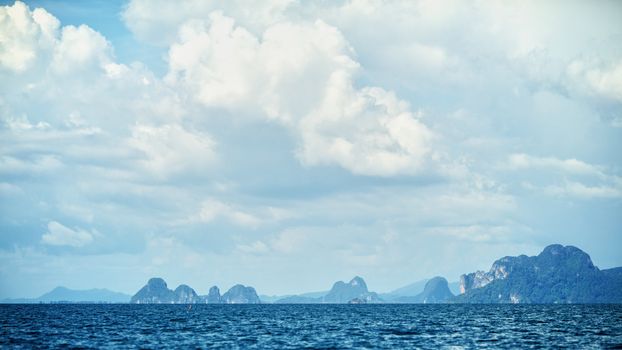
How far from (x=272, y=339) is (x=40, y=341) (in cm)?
3962

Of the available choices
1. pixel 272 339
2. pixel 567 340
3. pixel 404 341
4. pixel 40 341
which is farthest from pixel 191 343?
pixel 567 340

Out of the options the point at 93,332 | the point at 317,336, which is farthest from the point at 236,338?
the point at 93,332

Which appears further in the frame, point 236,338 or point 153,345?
point 236,338

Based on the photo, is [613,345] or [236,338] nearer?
[613,345]

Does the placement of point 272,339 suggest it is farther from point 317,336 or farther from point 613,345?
point 613,345

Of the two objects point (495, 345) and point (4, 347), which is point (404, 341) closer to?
point (495, 345)

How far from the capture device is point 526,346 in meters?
97.1

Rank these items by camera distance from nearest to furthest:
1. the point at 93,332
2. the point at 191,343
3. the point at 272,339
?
the point at 191,343 → the point at 272,339 → the point at 93,332

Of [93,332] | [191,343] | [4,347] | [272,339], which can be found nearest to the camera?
[4,347]

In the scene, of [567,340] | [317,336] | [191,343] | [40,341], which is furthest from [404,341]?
[40,341]

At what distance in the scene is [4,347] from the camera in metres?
93.9

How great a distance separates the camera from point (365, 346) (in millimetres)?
98250

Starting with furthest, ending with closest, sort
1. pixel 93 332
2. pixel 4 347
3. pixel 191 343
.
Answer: pixel 93 332
pixel 191 343
pixel 4 347

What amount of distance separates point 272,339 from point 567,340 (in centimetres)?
5118
